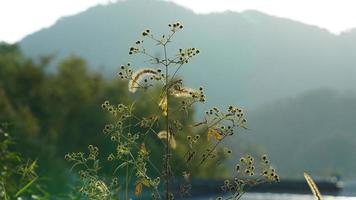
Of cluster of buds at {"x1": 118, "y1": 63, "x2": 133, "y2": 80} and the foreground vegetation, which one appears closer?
the foreground vegetation

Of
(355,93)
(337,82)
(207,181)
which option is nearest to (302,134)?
(355,93)

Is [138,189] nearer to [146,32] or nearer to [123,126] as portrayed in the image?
[123,126]

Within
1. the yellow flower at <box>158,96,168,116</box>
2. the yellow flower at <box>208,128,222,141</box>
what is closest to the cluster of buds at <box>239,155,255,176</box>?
the yellow flower at <box>208,128,222,141</box>

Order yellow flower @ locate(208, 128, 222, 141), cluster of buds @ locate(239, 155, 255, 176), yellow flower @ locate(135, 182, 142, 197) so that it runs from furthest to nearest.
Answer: yellow flower @ locate(135, 182, 142, 197)
yellow flower @ locate(208, 128, 222, 141)
cluster of buds @ locate(239, 155, 255, 176)

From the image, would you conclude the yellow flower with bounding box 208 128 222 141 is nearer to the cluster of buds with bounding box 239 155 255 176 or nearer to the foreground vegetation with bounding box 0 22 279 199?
the foreground vegetation with bounding box 0 22 279 199

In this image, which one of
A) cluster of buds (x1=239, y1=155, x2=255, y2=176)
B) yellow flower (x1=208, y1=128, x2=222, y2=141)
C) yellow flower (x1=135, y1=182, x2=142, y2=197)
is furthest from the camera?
yellow flower (x1=135, y1=182, x2=142, y2=197)

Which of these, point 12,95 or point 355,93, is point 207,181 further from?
point 355,93

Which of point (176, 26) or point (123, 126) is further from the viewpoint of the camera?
point (123, 126)

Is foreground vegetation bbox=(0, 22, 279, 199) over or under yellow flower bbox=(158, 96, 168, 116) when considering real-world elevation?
under

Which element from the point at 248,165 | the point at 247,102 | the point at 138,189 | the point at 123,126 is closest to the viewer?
the point at 248,165

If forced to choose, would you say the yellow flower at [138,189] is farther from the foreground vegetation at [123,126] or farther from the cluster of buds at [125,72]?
the cluster of buds at [125,72]

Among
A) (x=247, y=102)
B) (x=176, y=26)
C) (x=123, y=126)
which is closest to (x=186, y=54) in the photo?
(x=176, y=26)

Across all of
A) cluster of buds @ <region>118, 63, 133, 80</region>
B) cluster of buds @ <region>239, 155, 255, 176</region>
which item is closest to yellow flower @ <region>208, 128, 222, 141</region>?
cluster of buds @ <region>239, 155, 255, 176</region>

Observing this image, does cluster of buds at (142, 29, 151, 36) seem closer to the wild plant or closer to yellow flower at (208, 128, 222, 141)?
the wild plant
